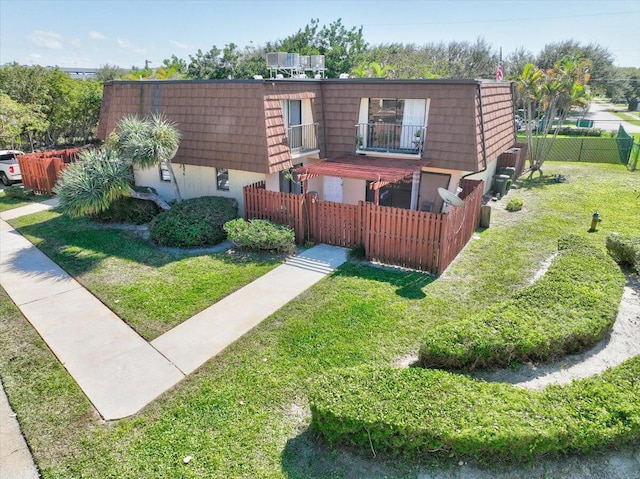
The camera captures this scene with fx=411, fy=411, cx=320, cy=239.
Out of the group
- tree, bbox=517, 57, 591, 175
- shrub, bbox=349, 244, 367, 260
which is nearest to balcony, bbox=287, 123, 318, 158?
shrub, bbox=349, 244, 367, 260

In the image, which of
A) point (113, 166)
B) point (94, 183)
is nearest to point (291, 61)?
point (113, 166)

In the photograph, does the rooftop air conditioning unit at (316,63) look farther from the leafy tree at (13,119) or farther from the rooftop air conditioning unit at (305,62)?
the leafy tree at (13,119)

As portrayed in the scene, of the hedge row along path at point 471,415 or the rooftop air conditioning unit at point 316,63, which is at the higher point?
the rooftop air conditioning unit at point 316,63

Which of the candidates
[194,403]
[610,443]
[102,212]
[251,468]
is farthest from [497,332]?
[102,212]

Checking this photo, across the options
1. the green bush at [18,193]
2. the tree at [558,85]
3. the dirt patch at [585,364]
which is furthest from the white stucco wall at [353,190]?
the green bush at [18,193]

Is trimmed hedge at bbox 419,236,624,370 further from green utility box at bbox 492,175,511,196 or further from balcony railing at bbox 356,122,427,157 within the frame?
green utility box at bbox 492,175,511,196

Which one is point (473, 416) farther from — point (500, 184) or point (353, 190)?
point (500, 184)
